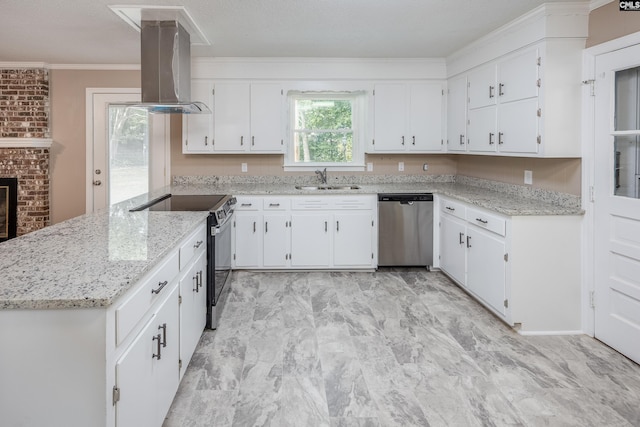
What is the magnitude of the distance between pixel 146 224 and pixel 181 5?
1713mm

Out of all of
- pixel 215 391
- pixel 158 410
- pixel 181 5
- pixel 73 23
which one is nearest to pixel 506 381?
pixel 215 391

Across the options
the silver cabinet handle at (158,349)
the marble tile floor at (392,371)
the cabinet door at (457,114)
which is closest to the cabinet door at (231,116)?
the marble tile floor at (392,371)

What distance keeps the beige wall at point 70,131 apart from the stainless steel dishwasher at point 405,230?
337cm

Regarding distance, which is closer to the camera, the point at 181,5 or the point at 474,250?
the point at 181,5

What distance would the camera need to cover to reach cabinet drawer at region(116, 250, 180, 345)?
1.54m

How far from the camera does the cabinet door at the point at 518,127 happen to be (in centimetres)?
354

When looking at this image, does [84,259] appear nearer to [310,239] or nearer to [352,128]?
[310,239]

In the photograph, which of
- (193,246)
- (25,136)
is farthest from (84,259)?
(25,136)

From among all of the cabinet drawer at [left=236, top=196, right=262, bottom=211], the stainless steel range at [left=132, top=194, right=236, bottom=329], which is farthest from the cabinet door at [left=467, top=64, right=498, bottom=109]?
the stainless steel range at [left=132, top=194, right=236, bottom=329]

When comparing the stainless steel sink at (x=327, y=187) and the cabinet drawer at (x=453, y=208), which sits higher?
the stainless steel sink at (x=327, y=187)

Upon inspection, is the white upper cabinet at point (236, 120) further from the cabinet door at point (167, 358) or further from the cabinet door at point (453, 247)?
the cabinet door at point (167, 358)

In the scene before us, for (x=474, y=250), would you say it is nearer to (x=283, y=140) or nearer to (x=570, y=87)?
Answer: (x=570, y=87)

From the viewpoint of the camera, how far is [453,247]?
4590 millimetres

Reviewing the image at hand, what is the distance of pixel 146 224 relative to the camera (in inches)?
109
